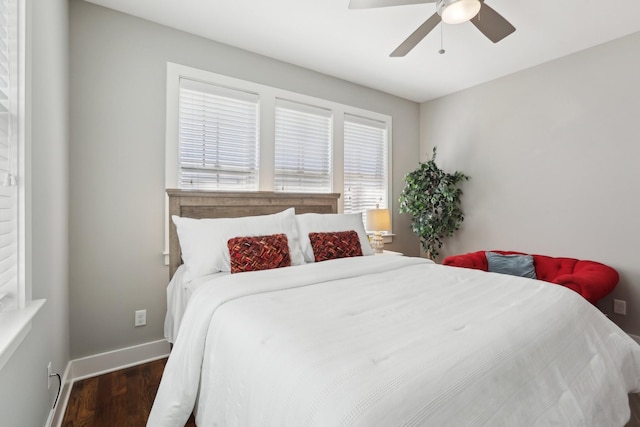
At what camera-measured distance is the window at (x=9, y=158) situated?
1168 mm

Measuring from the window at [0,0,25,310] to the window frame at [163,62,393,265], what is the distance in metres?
1.31

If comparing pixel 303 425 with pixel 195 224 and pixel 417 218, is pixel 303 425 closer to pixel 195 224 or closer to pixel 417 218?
pixel 195 224

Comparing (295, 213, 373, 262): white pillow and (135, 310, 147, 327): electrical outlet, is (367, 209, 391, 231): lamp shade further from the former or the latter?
(135, 310, 147, 327): electrical outlet

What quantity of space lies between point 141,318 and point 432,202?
3.33 m

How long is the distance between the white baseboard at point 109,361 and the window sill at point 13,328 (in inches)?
40.4

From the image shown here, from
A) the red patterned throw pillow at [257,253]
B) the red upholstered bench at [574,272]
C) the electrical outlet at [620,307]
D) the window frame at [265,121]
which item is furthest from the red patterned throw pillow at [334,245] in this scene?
the electrical outlet at [620,307]

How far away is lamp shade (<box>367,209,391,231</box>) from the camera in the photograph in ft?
11.8

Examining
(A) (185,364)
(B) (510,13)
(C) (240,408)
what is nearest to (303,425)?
(C) (240,408)

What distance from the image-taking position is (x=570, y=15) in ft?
8.18

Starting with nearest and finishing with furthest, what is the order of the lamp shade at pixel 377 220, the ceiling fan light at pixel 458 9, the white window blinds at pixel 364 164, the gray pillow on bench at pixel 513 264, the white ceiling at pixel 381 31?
the ceiling fan light at pixel 458 9 < the white ceiling at pixel 381 31 < the gray pillow on bench at pixel 513 264 < the lamp shade at pixel 377 220 < the white window blinds at pixel 364 164

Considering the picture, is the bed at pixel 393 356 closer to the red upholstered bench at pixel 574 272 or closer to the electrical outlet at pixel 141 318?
the red upholstered bench at pixel 574 272

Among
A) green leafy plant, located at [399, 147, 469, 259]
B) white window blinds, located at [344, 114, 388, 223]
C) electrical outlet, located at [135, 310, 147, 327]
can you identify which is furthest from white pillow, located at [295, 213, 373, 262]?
electrical outlet, located at [135, 310, 147, 327]

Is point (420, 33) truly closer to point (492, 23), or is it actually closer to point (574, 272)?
point (492, 23)

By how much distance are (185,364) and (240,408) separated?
20.3 inches
